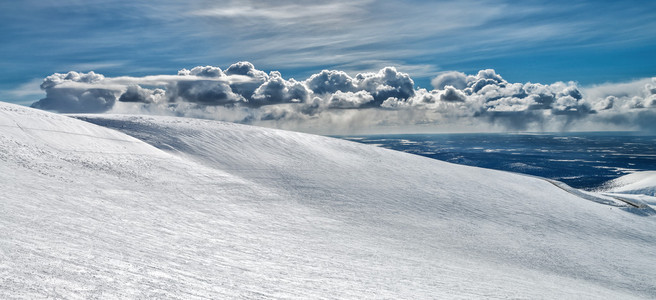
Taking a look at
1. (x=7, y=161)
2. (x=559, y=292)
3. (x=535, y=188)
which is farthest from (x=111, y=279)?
(x=535, y=188)

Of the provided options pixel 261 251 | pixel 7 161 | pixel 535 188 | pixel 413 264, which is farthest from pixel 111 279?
pixel 535 188

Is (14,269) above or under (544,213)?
above

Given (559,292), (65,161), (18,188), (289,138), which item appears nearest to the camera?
(18,188)

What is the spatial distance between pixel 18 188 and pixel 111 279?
759cm

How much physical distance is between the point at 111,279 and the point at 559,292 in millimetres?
13763

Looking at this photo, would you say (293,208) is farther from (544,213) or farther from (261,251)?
(544,213)

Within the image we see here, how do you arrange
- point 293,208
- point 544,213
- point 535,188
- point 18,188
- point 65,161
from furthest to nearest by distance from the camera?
1. point 535,188
2. point 544,213
3. point 293,208
4. point 65,161
5. point 18,188

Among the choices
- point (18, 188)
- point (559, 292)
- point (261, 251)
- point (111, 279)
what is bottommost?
point (559, 292)

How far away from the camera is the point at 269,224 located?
1750 centimetres

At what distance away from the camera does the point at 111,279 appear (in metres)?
8.13

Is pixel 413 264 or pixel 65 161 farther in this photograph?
pixel 65 161

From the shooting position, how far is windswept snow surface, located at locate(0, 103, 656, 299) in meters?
9.45

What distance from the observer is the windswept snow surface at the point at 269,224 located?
9453 millimetres

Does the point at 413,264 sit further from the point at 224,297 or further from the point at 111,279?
the point at 111,279
